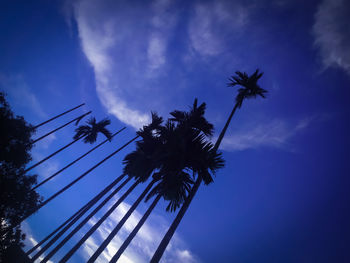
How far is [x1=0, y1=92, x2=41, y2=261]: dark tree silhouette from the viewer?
9.47 metres

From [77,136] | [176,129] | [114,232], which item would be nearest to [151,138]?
[176,129]

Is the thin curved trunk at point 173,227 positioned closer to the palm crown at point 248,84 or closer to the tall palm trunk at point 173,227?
the tall palm trunk at point 173,227

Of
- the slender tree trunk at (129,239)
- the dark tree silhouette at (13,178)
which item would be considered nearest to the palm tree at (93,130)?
the dark tree silhouette at (13,178)

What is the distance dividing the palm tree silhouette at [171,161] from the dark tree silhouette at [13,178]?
6683mm

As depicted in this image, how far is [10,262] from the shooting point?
8.57 m

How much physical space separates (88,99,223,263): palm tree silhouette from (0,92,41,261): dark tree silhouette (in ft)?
21.9

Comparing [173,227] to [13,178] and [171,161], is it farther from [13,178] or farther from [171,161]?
[13,178]

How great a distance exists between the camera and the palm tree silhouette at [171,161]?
7.61 m

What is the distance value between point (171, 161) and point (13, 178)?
11.5 metres

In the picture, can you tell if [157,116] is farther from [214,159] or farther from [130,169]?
[214,159]

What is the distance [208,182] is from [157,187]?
288 cm

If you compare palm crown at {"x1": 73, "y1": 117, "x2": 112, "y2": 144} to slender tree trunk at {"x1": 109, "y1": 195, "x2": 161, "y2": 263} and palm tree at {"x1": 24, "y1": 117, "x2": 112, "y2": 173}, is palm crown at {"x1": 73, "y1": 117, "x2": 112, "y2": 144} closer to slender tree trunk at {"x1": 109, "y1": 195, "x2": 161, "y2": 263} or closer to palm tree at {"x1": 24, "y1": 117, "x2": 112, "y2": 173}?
palm tree at {"x1": 24, "y1": 117, "x2": 112, "y2": 173}

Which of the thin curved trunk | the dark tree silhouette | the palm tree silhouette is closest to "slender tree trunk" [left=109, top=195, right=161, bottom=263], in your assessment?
the palm tree silhouette

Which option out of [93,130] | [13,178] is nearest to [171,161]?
[13,178]
